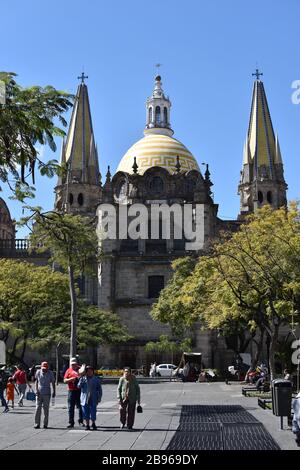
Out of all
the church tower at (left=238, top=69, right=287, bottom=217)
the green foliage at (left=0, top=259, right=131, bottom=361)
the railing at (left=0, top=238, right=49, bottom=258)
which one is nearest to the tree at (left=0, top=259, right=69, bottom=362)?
the green foliage at (left=0, top=259, right=131, bottom=361)

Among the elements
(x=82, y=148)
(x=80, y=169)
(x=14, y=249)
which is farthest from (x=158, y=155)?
(x=14, y=249)

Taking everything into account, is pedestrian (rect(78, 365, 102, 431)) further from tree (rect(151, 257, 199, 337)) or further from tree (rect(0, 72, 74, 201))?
tree (rect(151, 257, 199, 337))

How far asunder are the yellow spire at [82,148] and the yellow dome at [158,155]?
9.98ft

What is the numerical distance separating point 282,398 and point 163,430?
270cm

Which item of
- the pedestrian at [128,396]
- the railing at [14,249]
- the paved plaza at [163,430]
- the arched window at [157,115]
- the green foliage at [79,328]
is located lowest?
the paved plaza at [163,430]

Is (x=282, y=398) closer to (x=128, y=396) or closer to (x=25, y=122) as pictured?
(x=128, y=396)

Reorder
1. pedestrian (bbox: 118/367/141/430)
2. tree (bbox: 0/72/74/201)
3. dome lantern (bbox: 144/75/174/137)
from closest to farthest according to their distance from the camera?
tree (bbox: 0/72/74/201) → pedestrian (bbox: 118/367/141/430) → dome lantern (bbox: 144/75/174/137)

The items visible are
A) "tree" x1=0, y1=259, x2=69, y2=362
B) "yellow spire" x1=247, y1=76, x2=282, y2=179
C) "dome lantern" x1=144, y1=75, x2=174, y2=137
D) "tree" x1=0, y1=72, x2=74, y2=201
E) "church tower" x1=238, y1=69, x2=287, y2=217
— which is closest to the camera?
"tree" x1=0, y1=72, x2=74, y2=201

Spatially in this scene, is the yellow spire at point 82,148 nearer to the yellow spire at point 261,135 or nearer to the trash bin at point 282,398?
the yellow spire at point 261,135

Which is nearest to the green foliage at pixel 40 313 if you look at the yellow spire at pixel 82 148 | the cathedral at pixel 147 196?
the cathedral at pixel 147 196

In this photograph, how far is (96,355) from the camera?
186 feet

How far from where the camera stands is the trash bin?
15188 mm

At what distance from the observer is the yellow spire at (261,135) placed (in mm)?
64812

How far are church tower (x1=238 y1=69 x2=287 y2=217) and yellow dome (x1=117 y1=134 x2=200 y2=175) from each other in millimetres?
5166
